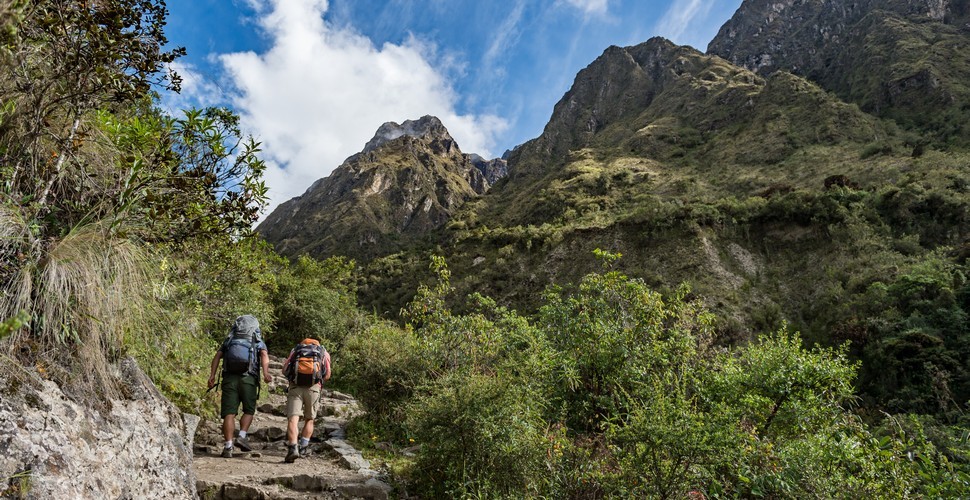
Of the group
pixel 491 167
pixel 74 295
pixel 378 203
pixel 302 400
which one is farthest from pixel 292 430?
pixel 491 167

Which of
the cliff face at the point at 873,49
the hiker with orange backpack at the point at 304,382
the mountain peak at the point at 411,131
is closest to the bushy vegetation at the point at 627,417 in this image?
the hiker with orange backpack at the point at 304,382

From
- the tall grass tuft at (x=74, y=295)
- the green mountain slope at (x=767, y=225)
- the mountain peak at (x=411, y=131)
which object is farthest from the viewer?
the mountain peak at (x=411, y=131)

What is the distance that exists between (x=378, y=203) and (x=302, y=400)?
92673mm

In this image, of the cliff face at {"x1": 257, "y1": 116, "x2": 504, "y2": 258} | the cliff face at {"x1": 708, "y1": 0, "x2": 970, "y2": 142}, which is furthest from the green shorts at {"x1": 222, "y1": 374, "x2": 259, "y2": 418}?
the cliff face at {"x1": 257, "y1": 116, "x2": 504, "y2": 258}

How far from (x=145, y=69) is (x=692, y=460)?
17.4ft

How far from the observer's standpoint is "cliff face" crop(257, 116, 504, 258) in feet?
271

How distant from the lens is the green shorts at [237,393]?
216 inches

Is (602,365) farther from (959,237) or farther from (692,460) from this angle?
(959,237)

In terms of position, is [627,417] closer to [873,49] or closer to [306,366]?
[306,366]

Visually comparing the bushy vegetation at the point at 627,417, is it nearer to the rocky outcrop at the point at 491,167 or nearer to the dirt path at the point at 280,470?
the dirt path at the point at 280,470

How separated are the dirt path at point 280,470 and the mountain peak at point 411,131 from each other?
132887 mm

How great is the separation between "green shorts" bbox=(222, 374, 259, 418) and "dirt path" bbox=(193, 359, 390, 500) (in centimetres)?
59

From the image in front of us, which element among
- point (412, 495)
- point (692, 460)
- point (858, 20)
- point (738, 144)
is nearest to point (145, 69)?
point (412, 495)

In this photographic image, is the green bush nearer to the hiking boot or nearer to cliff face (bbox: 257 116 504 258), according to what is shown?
the hiking boot
